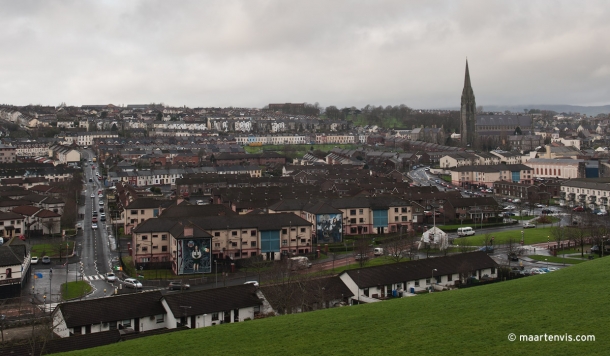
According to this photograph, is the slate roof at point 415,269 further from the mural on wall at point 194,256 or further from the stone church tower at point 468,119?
the stone church tower at point 468,119

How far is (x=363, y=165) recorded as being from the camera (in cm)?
7206

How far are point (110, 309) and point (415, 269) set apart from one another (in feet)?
35.2

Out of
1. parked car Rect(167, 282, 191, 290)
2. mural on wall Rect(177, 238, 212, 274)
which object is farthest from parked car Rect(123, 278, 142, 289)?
mural on wall Rect(177, 238, 212, 274)

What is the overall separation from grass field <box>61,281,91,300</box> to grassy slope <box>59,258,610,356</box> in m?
9.64

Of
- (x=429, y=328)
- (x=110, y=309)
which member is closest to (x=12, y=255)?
(x=110, y=309)

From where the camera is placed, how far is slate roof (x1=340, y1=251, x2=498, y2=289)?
21.1 meters

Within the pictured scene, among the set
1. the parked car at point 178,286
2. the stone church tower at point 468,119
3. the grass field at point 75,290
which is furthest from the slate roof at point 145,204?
the stone church tower at point 468,119

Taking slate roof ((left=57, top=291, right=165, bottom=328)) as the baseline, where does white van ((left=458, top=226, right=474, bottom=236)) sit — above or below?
below

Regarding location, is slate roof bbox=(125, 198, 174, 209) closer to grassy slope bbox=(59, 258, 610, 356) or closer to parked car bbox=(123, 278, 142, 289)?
parked car bbox=(123, 278, 142, 289)

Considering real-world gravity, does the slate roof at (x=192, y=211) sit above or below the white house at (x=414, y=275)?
above

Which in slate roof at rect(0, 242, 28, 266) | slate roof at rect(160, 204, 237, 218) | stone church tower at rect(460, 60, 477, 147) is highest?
stone church tower at rect(460, 60, 477, 147)

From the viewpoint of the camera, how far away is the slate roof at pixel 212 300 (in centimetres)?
1783

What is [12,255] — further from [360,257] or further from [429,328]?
[429,328]

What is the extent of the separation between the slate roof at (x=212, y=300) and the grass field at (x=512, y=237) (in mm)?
15185
